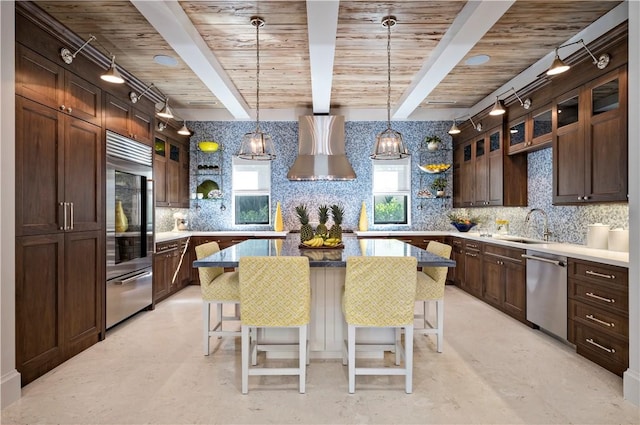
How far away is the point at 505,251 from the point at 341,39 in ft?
9.58

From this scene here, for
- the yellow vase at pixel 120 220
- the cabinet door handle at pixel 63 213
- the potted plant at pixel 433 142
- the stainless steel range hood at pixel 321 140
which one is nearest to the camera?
the cabinet door handle at pixel 63 213

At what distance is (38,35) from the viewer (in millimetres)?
2469

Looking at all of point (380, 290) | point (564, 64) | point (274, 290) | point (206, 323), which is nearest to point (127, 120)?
point (206, 323)

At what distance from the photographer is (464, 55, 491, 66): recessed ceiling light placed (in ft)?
12.4

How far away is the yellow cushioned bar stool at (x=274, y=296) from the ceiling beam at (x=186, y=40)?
6.59 ft

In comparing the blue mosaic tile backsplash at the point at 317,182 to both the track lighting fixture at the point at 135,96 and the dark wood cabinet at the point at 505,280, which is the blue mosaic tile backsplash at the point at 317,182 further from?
the track lighting fixture at the point at 135,96

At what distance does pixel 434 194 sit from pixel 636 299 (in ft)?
13.1

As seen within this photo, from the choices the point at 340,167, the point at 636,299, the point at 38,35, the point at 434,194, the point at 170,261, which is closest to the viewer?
the point at 636,299

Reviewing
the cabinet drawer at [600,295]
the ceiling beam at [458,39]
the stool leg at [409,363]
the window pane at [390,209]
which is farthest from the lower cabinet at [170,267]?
the cabinet drawer at [600,295]

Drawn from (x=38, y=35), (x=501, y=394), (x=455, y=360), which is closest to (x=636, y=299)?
(x=501, y=394)

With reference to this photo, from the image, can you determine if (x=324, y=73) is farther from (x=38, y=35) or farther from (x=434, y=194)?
(x=434, y=194)

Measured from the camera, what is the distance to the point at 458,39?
10.2 feet

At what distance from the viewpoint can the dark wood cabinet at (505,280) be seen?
3715mm

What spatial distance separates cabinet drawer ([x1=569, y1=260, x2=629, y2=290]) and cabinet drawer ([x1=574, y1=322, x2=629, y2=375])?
392 mm
